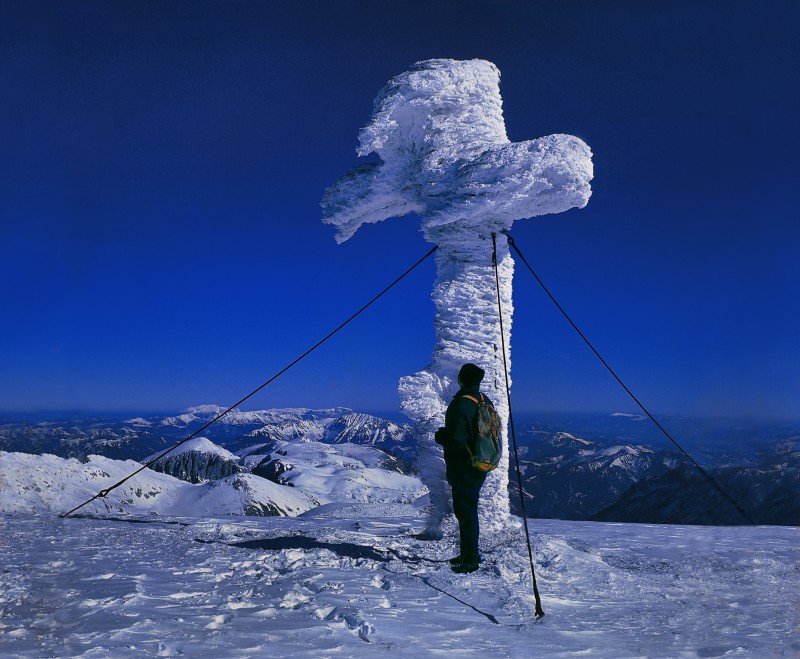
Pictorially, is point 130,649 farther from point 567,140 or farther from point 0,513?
point 0,513

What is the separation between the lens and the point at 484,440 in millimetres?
5879

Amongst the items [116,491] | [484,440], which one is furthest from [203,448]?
[484,440]

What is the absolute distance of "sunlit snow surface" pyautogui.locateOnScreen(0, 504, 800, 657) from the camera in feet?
13.1

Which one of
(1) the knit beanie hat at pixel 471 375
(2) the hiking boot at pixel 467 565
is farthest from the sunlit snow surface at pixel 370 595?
(1) the knit beanie hat at pixel 471 375

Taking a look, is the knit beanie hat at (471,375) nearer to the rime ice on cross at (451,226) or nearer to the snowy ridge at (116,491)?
the rime ice on cross at (451,226)

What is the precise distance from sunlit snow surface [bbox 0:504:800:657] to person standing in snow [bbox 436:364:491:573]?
226 mm

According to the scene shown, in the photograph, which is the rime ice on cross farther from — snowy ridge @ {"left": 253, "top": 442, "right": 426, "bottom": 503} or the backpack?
snowy ridge @ {"left": 253, "top": 442, "right": 426, "bottom": 503}

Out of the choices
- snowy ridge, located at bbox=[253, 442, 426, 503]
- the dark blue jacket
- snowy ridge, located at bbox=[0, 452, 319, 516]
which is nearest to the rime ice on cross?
the dark blue jacket

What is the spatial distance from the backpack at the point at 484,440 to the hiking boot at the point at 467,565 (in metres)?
0.83

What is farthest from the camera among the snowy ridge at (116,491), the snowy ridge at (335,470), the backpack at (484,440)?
the snowy ridge at (335,470)

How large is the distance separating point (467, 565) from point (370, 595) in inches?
48.5

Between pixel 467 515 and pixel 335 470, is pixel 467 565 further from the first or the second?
pixel 335 470

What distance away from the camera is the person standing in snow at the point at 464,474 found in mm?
5922

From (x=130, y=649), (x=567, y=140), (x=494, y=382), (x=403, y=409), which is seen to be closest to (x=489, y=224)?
(x=567, y=140)
